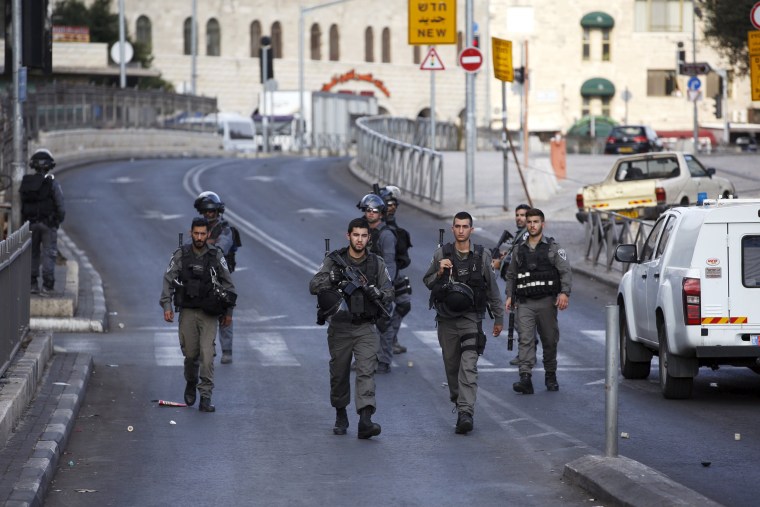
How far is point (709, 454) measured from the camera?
37.3ft

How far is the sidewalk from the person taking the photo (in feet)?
30.7

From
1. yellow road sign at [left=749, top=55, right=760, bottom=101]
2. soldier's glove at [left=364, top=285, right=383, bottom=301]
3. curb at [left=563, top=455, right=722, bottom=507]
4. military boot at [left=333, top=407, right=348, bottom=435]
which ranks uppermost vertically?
yellow road sign at [left=749, top=55, right=760, bottom=101]

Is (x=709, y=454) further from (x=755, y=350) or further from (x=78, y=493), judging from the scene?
(x=78, y=493)

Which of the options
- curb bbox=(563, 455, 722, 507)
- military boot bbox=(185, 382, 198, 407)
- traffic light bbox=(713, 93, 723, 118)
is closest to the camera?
curb bbox=(563, 455, 722, 507)

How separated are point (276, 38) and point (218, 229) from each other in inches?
3660

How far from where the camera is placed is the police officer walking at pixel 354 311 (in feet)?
40.7

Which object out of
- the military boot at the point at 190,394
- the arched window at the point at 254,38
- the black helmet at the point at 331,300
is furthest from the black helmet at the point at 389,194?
the arched window at the point at 254,38

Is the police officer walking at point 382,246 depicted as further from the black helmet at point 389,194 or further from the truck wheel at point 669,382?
the truck wheel at point 669,382

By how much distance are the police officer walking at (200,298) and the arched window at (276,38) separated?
9512cm

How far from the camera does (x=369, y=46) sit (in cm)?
11306

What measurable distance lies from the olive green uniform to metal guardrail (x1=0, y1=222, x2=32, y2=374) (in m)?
3.45

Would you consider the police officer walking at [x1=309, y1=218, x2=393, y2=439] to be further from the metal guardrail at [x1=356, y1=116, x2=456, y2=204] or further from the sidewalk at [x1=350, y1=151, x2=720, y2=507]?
the metal guardrail at [x1=356, y1=116, x2=456, y2=204]

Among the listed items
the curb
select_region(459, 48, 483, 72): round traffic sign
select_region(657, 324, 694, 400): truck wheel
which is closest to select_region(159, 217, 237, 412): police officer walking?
select_region(657, 324, 694, 400): truck wheel

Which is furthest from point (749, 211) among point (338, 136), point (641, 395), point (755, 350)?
point (338, 136)
